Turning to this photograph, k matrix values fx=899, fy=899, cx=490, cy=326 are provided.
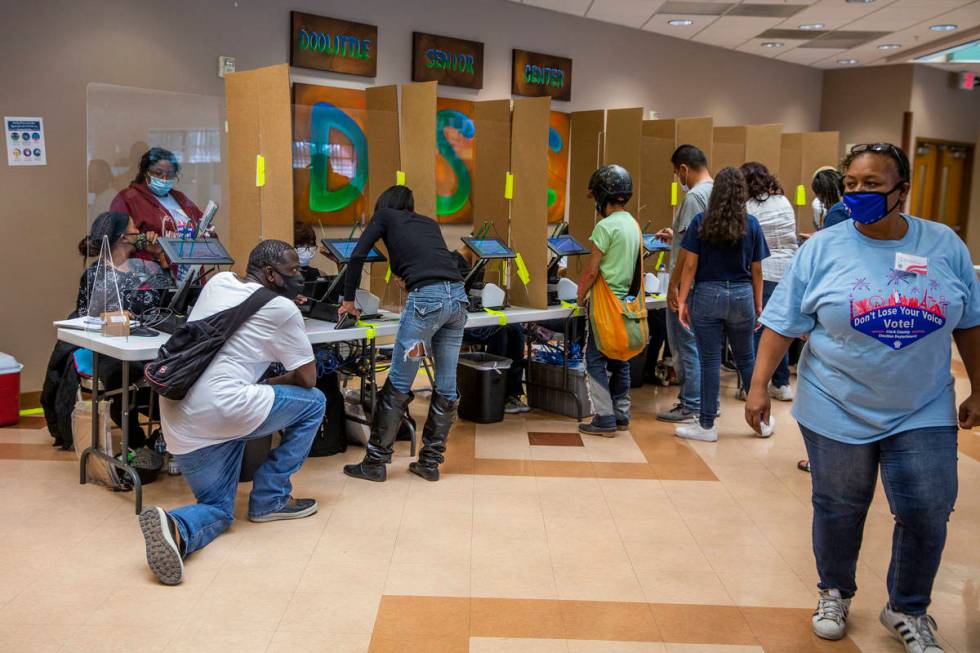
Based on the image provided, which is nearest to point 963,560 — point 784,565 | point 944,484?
point 784,565

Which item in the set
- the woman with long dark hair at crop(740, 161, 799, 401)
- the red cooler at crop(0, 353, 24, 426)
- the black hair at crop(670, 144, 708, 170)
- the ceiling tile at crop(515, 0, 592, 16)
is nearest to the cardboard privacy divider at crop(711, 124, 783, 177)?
the ceiling tile at crop(515, 0, 592, 16)

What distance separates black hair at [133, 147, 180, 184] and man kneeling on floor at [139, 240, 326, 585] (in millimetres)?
1307

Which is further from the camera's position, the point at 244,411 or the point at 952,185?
the point at 952,185

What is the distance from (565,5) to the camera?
7.73 meters

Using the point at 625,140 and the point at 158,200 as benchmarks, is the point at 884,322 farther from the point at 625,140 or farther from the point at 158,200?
the point at 625,140

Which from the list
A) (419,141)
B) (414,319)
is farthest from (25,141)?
(414,319)

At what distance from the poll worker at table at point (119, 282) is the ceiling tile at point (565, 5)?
4.50 metres

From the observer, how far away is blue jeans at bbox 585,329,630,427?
490 centimetres

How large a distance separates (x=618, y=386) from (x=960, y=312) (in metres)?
2.82

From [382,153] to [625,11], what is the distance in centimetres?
399

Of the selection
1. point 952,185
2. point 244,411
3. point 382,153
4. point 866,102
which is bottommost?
point 244,411

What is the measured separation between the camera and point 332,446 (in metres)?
4.48

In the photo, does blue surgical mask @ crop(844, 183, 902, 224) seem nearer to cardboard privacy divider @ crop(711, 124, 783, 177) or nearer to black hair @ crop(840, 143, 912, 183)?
black hair @ crop(840, 143, 912, 183)

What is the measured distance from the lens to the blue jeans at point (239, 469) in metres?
3.24
